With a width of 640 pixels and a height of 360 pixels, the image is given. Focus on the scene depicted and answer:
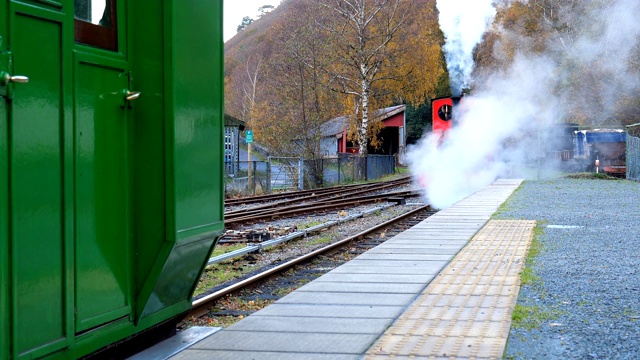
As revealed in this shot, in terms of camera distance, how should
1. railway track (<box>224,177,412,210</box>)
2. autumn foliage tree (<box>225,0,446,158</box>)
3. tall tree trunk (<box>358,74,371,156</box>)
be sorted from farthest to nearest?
1. tall tree trunk (<box>358,74,371,156</box>)
2. autumn foliage tree (<box>225,0,446,158</box>)
3. railway track (<box>224,177,412,210</box>)

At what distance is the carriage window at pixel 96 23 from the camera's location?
13.2 feet

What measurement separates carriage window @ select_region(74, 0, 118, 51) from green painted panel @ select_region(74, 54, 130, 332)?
135 mm

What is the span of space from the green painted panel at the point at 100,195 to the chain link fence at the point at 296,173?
70.6 ft

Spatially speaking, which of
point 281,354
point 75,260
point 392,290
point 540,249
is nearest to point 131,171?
point 75,260

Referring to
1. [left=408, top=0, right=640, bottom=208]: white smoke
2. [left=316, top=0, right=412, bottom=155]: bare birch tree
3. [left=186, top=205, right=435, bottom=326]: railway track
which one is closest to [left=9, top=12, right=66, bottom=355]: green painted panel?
[left=186, top=205, right=435, bottom=326]: railway track

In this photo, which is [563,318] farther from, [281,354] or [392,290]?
[281,354]

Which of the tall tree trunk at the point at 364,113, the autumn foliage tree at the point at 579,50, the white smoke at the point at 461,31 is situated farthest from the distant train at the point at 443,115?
the tall tree trunk at the point at 364,113

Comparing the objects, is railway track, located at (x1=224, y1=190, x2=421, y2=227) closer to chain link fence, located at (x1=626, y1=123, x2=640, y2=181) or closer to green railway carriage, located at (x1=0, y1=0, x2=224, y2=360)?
green railway carriage, located at (x1=0, y1=0, x2=224, y2=360)

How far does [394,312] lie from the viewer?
6484mm

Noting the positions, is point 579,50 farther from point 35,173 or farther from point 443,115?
point 35,173

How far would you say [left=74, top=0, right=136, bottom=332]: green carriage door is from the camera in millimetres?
3982

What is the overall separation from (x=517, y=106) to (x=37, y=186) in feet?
104

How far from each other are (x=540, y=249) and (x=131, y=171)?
7.96 m

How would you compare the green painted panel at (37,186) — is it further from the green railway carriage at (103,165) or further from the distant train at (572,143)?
the distant train at (572,143)
